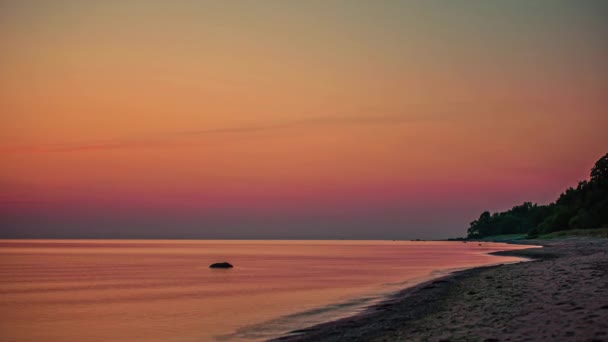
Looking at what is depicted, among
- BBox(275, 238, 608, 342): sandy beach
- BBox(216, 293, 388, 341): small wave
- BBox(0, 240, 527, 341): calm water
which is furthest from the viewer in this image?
BBox(0, 240, 527, 341): calm water

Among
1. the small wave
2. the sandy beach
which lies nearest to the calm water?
the small wave

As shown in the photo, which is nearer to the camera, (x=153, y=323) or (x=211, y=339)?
(x=211, y=339)

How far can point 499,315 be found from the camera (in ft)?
61.4

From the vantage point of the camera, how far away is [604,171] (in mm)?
130000

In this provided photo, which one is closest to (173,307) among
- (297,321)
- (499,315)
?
(297,321)

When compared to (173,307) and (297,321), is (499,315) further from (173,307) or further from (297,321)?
(173,307)

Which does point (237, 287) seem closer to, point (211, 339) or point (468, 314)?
point (211, 339)

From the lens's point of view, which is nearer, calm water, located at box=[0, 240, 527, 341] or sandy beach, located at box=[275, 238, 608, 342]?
sandy beach, located at box=[275, 238, 608, 342]

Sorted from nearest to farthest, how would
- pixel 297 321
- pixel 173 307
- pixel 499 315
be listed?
pixel 499 315 → pixel 297 321 → pixel 173 307

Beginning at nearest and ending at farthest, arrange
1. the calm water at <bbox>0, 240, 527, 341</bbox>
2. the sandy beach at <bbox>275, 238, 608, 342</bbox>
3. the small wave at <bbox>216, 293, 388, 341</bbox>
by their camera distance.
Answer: the sandy beach at <bbox>275, 238, 608, 342</bbox>, the small wave at <bbox>216, 293, 388, 341</bbox>, the calm water at <bbox>0, 240, 527, 341</bbox>

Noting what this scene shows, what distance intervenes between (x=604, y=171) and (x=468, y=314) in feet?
419

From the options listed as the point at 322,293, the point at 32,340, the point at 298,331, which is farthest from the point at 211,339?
the point at 322,293

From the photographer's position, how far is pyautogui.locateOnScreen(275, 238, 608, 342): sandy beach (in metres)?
15.2

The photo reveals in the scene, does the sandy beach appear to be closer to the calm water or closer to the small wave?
the small wave
